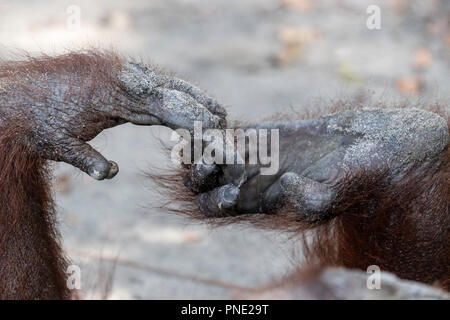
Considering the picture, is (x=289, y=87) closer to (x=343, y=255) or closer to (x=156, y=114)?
(x=343, y=255)

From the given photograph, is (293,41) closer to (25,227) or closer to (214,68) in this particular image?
(214,68)

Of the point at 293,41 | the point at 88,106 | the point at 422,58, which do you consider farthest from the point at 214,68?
the point at 88,106

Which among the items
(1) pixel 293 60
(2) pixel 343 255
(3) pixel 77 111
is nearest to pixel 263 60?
(1) pixel 293 60

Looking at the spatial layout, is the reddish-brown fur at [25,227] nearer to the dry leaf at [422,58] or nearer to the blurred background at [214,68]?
the blurred background at [214,68]

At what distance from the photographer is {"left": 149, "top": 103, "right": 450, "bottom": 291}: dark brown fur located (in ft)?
6.65

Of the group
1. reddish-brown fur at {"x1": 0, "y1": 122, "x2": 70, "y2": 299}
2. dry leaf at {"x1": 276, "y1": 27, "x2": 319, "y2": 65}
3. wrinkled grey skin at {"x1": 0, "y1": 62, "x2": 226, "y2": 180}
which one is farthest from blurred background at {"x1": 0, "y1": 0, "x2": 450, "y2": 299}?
wrinkled grey skin at {"x1": 0, "y1": 62, "x2": 226, "y2": 180}

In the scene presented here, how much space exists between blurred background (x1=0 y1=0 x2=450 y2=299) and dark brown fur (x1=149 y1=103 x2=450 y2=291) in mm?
796

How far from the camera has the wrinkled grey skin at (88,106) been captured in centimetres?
194

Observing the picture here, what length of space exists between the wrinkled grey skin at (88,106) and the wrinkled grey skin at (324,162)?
0.51ft

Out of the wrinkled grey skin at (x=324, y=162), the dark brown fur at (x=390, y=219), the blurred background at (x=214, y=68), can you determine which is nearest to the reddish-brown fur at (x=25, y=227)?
the dark brown fur at (x=390, y=219)

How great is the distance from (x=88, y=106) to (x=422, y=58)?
2925mm

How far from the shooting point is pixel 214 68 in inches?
177

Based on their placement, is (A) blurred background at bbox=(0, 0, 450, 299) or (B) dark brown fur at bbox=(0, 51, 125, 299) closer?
(B) dark brown fur at bbox=(0, 51, 125, 299)

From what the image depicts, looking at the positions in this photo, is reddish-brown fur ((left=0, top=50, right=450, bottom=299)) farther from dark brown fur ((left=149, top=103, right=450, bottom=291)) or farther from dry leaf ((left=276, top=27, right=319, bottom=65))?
dry leaf ((left=276, top=27, right=319, bottom=65))
